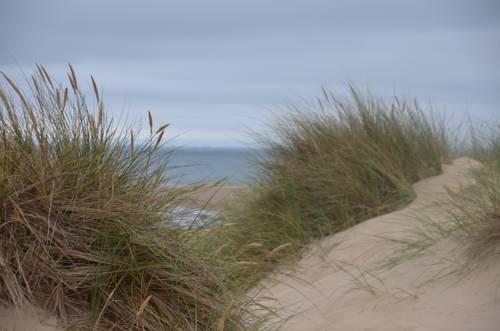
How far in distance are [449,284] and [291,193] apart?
93.2 inches

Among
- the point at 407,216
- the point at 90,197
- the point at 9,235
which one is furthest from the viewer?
the point at 407,216

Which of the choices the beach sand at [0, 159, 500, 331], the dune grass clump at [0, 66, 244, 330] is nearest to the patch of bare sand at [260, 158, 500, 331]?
the beach sand at [0, 159, 500, 331]

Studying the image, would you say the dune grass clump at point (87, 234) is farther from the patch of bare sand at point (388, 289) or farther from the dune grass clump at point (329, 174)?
the dune grass clump at point (329, 174)

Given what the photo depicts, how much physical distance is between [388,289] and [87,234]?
6.56 feet

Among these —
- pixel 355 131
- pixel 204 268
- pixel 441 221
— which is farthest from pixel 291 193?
pixel 204 268

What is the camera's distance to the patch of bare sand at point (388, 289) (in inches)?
131

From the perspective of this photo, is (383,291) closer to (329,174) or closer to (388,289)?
(388,289)

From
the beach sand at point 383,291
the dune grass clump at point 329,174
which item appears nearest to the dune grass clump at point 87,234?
the beach sand at point 383,291

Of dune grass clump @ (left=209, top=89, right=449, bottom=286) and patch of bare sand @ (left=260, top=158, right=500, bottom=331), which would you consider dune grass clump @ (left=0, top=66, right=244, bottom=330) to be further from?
dune grass clump @ (left=209, top=89, right=449, bottom=286)

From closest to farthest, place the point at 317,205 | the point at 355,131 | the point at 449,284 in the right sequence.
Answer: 1. the point at 449,284
2. the point at 317,205
3. the point at 355,131

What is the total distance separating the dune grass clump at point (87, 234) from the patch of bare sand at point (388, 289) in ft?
1.56

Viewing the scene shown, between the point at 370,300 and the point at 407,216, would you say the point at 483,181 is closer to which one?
the point at 407,216

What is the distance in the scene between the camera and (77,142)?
2.77 meters

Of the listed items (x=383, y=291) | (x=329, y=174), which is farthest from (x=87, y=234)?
(x=329, y=174)
